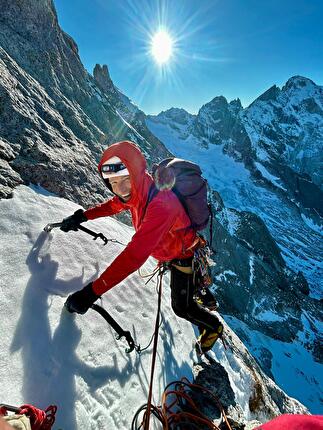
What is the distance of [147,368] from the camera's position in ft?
13.2

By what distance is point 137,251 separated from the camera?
10.6 feet

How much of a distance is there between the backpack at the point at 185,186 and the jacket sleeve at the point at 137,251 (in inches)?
19.8

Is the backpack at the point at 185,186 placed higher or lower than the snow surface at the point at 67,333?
higher

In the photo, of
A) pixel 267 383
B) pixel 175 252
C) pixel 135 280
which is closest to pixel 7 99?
pixel 135 280

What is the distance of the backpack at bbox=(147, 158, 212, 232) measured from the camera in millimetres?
3777

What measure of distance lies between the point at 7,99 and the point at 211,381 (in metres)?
6.87

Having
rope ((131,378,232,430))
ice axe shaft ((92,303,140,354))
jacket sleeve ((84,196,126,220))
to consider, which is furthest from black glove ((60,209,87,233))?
rope ((131,378,232,430))

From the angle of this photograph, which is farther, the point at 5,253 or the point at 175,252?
the point at 175,252

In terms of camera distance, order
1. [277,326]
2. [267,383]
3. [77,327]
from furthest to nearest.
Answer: [277,326], [267,383], [77,327]

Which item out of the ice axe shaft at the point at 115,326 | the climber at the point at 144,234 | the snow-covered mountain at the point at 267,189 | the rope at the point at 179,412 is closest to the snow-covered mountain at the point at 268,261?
the snow-covered mountain at the point at 267,189

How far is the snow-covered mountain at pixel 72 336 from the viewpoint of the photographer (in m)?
2.88

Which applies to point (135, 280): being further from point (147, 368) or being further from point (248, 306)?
point (248, 306)

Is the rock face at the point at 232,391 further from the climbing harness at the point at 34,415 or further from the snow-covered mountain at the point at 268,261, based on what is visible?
the snow-covered mountain at the point at 268,261

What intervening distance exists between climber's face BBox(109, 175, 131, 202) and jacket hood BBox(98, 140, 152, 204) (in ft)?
0.50
